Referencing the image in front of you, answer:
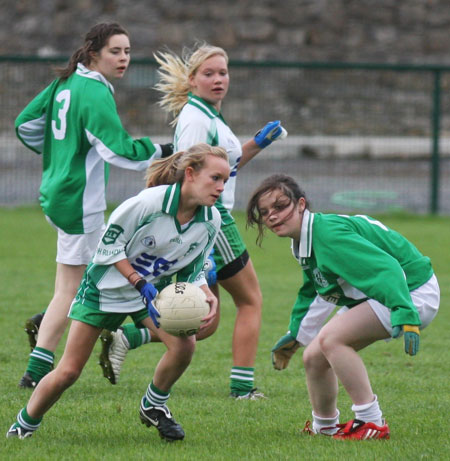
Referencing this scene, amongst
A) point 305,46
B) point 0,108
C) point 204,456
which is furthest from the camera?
point 305,46

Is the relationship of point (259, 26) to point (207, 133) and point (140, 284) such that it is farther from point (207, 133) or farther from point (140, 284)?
point (140, 284)

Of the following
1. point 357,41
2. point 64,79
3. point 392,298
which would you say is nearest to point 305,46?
point 357,41

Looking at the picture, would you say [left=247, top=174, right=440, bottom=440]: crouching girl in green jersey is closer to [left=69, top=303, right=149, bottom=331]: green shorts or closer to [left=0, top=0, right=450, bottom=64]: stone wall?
[left=69, top=303, right=149, bottom=331]: green shorts

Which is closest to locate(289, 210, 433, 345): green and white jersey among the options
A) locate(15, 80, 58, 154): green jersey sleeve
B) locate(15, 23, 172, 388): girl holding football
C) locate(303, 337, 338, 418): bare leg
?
locate(303, 337, 338, 418): bare leg

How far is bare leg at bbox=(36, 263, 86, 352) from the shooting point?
20.0 ft

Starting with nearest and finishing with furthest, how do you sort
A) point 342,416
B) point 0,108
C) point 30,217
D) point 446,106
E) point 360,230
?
point 360,230, point 342,416, point 30,217, point 0,108, point 446,106

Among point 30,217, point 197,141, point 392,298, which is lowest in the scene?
point 30,217

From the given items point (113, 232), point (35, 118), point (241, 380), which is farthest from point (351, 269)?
point (35, 118)

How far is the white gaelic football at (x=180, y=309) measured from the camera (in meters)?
4.74

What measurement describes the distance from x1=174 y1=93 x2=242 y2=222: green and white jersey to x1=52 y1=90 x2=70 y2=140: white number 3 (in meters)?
0.65

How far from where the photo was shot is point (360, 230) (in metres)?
5.06

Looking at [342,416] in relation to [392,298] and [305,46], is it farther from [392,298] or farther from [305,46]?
[305,46]

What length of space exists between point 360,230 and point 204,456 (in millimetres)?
1294

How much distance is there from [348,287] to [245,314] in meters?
1.43
